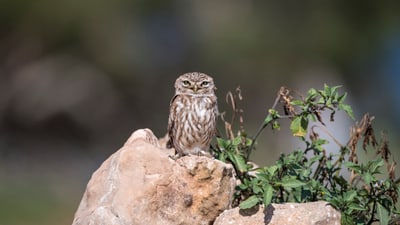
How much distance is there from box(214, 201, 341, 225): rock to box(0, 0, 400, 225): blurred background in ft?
34.7

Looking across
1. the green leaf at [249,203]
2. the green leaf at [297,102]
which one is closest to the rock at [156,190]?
the green leaf at [249,203]

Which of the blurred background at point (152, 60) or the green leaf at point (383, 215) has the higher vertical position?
the blurred background at point (152, 60)

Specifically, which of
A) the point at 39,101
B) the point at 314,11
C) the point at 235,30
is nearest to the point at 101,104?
the point at 39,101

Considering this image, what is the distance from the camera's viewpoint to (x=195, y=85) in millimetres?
5469

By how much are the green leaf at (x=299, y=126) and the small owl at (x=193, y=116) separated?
657 mm

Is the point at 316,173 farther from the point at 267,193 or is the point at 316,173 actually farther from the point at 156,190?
the point at 156,190

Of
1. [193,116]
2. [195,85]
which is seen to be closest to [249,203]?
[193,116]

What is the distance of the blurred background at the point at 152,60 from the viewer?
15820 mm

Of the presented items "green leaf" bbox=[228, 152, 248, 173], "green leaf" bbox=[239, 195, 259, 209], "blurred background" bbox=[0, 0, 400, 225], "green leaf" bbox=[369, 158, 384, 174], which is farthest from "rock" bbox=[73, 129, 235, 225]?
"blurred background" bbox=[0, 0, 400, 225]

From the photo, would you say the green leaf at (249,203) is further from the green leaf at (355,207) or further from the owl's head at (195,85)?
the owl's head at (195,85)

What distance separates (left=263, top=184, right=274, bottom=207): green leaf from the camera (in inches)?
168

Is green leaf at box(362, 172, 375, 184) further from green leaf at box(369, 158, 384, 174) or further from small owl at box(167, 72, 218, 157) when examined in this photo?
small owl at box(167, 72, 218, 157)

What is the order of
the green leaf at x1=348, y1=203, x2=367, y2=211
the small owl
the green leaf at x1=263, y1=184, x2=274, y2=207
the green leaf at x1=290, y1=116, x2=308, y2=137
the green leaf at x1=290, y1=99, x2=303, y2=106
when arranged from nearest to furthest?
the green leaf at x1=263, y1=184, x2=274, y2=207 < the green leaf at x1=348, y1=203, x2=367, y2=211 < the green leaf at x1=290, y1=99, x2=303, y2=106 < the green leaf at x1=290, y1=116, x2=308, y2=137 < the small owl

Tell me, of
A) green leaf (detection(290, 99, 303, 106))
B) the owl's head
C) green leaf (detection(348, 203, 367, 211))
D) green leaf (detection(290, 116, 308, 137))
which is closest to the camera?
green leaf (detection(348, 203, 367, 211))
